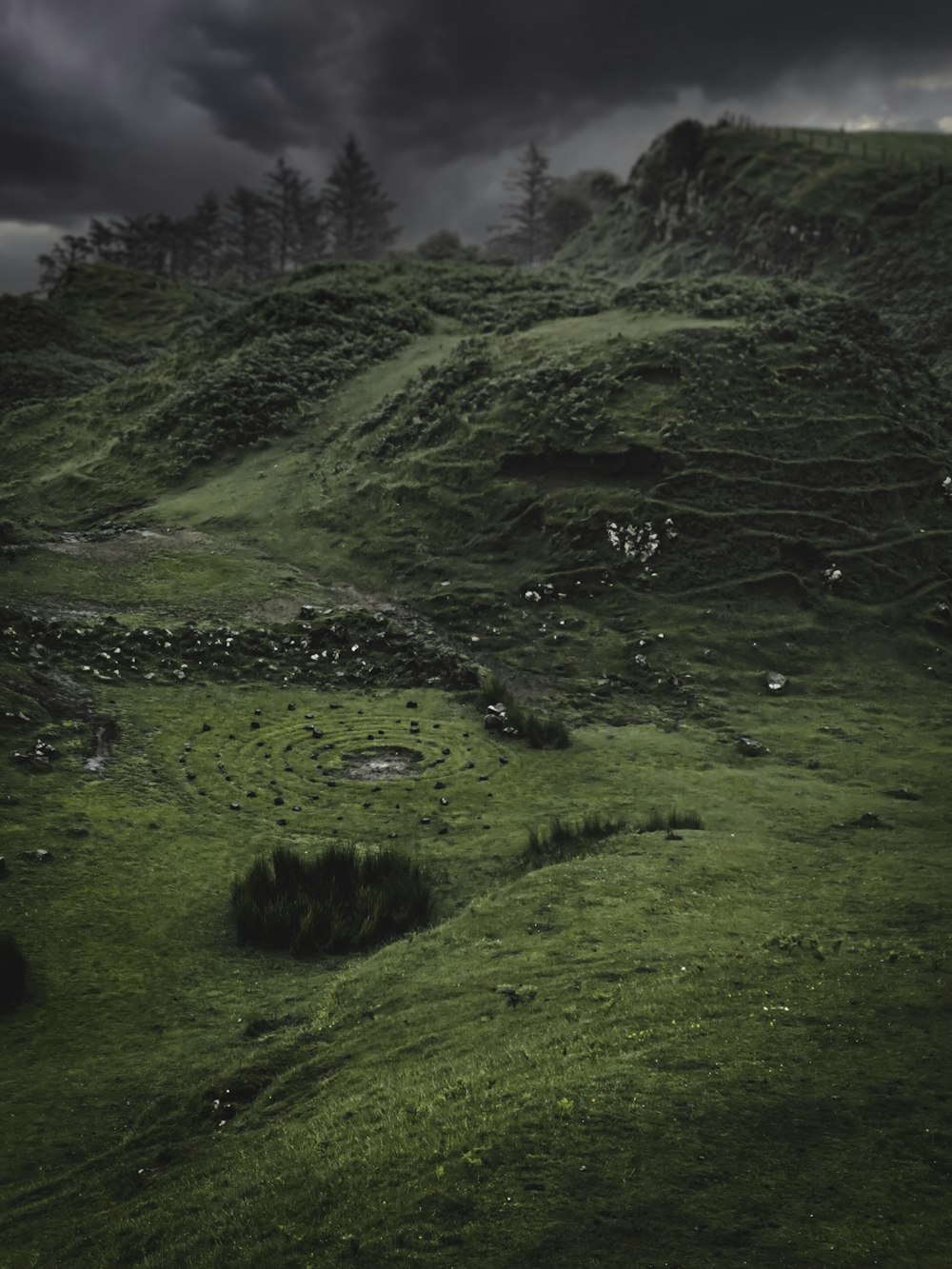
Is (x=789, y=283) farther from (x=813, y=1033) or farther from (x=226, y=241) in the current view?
(x=226, y=241)

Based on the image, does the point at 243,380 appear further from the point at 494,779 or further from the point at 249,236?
the point at 249,236

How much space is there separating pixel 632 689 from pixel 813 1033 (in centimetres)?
1381

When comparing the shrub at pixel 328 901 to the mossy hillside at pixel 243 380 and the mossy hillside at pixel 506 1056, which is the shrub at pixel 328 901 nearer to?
the mossy hillside at pixel 506 1056

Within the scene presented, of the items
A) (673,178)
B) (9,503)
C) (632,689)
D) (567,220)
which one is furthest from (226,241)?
(632,689)

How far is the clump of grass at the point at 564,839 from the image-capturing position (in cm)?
1299

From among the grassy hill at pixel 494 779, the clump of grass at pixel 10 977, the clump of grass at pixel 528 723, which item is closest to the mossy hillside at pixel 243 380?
the grassy hill at pixel 494 779

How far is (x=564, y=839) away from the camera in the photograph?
13.5 m

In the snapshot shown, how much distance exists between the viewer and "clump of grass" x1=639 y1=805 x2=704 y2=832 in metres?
13.9

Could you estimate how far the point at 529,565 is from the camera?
25.4 metres

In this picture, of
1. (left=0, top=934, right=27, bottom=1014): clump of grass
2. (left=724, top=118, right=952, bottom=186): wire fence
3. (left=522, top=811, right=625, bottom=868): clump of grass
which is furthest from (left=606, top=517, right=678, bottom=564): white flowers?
(left=724, top=118, right=952, bottom=186): wire fence

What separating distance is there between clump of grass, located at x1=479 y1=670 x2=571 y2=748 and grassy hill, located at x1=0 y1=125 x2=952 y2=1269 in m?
0.12

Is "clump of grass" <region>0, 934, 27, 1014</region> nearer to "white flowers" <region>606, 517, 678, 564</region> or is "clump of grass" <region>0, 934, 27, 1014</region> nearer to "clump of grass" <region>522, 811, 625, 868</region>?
"clump of grass" <region>522, 811, 625, 868</region>

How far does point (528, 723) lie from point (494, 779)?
2133mm

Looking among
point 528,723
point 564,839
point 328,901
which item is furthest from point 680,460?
point 328,901
